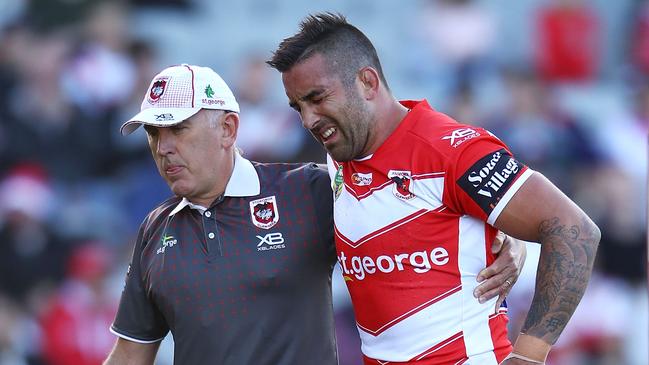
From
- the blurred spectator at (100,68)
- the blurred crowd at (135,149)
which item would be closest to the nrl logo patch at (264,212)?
the blurred crowd at (135,149)

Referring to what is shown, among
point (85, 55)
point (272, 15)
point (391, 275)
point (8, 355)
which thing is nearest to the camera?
point (391, 275)

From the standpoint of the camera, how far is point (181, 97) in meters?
5.21

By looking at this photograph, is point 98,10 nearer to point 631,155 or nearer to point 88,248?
Answer: point 88,248

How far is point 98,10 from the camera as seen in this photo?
11.2m

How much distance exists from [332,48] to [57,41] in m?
6.64

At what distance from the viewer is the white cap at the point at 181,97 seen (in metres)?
5.18

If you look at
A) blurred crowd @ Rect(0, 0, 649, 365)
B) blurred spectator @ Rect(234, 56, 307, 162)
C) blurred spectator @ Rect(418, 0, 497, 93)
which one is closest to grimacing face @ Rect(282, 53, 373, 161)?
blurred crowd @ Rect(0, 0, 649, 365)

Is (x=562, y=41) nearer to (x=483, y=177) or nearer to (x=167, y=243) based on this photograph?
(x=167, y=243)

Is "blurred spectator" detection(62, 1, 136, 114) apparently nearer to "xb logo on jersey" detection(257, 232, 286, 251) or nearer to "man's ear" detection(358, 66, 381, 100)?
"xb logo on jersey" detection(257, 232, 286, 251)

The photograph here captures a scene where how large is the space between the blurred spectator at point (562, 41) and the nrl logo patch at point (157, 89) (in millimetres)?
7419

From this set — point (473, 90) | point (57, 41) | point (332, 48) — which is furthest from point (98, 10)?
point (332, 48)

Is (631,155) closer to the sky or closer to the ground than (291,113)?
closer to the ground

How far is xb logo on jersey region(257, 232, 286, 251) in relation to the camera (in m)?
5.24

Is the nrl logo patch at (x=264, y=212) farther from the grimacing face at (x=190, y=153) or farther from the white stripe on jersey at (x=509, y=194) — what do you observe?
the white stripe on jersey at (x=509, y=194)
